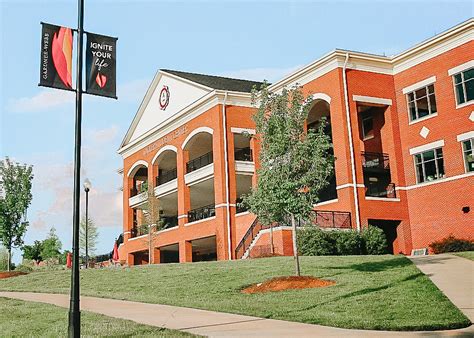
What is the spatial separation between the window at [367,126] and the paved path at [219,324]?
20779 mm

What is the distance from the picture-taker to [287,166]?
1708cm

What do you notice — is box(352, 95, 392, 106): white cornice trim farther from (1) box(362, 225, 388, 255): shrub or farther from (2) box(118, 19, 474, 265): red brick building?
(1) box(362, 225, 388, 255): shrub

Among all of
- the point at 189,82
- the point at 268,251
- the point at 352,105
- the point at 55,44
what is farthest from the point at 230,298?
the point at 189,82

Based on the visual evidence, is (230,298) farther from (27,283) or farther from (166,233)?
(166,233)

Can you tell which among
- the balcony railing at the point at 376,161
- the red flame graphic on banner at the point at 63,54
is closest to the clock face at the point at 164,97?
the balcony railing at the point at 376,161

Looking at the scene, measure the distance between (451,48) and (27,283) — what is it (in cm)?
2154

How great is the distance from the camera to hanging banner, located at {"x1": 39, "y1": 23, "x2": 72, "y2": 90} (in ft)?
35.0

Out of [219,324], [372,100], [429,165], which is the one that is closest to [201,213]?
[372,100]

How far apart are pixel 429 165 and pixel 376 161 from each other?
2.81m

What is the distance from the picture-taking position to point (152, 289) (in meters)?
18.5

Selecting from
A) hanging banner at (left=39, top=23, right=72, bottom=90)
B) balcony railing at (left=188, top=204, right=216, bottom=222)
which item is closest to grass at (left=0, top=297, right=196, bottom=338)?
hanging banner at (left=39, top=23, right=72, bottom=90)

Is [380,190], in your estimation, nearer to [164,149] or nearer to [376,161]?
[376,161]

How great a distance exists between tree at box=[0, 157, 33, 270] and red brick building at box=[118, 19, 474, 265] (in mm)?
7327

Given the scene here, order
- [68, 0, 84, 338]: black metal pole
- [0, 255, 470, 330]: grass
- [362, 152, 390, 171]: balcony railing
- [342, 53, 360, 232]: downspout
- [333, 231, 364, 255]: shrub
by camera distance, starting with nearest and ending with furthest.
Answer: [68, 0, 84, 338]: black metal pole, [0, 255, 470, 330]: grass, [333, 231, 364, 255]: shrub, [342, 53, 360, 232]: downspout, [362, 152, 390, 171]: balcony railing
